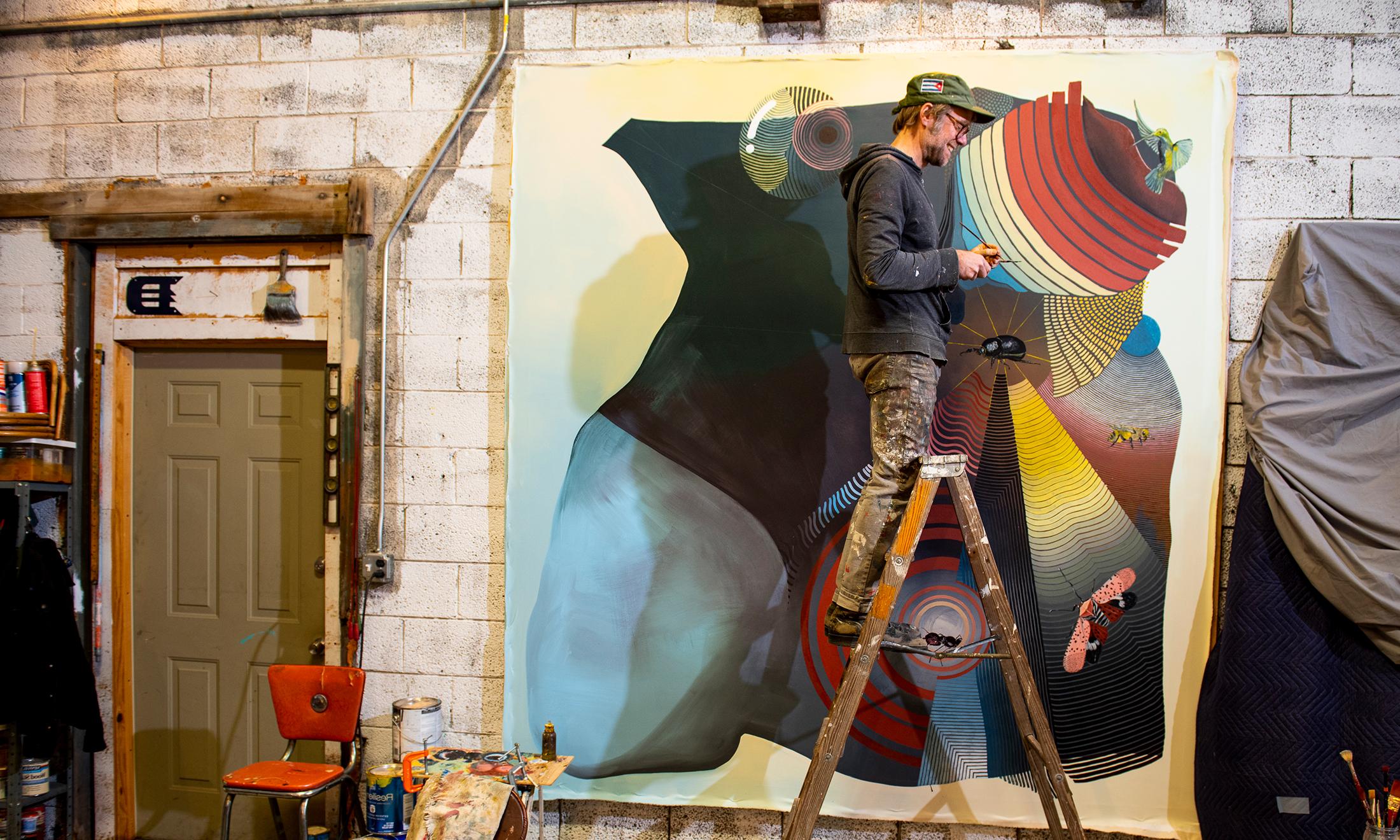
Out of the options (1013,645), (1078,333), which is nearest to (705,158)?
(1078,333)

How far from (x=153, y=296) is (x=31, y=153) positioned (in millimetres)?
663

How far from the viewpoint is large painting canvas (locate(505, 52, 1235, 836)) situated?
8.04 feet

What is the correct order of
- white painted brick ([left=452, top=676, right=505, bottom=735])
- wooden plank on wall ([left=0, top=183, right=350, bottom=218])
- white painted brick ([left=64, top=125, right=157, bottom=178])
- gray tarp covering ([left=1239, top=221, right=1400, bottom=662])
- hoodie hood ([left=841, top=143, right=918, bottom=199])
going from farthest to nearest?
white painted brick ([left=64, top=125, right=157, bottom=178])
wooden plank on wall ([left=0, top=183, right=350, bottom=218])
white painted brick ([left=452, top=676, right=505, bottom=735])
gray tarp covering ([left=1239, top=221, right=1400, bottom=662])
hoodie hood ([left=841, top=143, right=918, bottom=199])

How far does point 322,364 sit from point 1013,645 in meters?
2.36

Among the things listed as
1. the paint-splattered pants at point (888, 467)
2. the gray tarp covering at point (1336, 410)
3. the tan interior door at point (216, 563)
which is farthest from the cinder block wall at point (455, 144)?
the paint-splattered pants at point (888, 467)

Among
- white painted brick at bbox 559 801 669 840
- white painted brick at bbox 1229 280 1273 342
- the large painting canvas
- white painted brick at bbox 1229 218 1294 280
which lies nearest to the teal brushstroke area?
the large painting canvas

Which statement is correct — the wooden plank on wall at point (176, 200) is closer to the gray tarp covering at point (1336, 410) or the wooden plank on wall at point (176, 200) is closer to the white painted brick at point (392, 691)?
the white painted brick at point (392, 691)

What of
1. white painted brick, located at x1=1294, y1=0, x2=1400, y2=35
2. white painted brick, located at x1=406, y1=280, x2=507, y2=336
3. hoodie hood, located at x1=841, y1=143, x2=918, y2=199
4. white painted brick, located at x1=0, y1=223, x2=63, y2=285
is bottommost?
white painted brick, located at x1=406, y1=280, x2=507, y2=336

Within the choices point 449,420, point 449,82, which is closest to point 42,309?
point 449,420

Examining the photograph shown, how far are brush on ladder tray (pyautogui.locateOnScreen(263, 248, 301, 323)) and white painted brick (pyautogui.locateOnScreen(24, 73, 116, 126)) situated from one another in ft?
2.69

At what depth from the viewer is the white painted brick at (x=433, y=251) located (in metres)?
2.73

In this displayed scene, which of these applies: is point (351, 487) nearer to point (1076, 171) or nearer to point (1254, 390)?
point (1076, 171)

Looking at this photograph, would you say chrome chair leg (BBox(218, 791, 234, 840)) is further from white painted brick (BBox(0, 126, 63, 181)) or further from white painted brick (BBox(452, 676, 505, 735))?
white painted brick (BBox(0, 126, 63, 181))

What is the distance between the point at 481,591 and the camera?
2.69 meters
